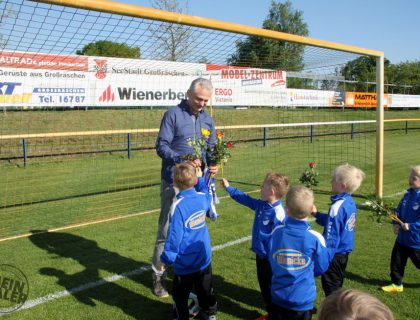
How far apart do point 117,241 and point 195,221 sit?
2.89 metres

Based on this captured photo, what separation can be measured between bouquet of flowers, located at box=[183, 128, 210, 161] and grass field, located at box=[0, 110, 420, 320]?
4.89 feet

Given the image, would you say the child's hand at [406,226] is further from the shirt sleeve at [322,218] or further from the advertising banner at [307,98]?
the advertising banner at [307,98]

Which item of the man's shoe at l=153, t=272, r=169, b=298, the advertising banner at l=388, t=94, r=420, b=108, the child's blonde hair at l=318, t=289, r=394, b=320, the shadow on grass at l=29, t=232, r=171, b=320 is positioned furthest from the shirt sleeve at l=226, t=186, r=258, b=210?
the advertising banner at l=388, t=94, r=420, b=108

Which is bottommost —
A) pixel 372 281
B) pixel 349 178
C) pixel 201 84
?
pixel 372 281

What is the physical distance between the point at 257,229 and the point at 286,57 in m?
4.52

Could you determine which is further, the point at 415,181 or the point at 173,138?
the point at 173,138

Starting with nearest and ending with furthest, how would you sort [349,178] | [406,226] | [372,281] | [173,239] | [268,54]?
1. [173,239]
2. [349,178]
3. [406,226]
4. [372,281]
5. [268,54]

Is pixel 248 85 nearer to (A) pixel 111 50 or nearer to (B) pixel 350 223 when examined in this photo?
(A) pixel 111 50

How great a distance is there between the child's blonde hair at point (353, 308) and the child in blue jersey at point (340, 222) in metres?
2.31

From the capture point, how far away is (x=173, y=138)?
435cm

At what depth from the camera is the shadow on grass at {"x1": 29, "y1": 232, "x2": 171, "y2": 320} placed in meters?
4.12

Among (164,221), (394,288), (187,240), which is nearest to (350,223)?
(394,288)

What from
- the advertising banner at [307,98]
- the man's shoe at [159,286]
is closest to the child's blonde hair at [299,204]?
the man's shoe at [159,286]

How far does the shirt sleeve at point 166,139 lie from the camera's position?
4.11 metres
